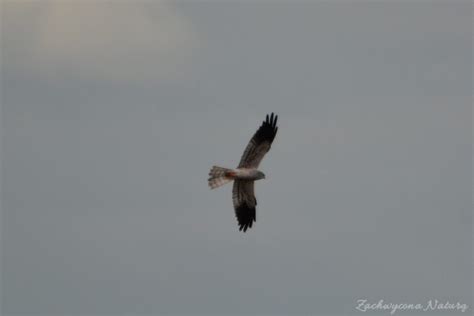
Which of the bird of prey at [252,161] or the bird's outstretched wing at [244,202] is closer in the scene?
the bird of prey at [252,161]

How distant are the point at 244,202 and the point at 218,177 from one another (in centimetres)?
147

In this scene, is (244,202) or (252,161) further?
(244,202)

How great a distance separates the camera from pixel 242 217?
34969 mm

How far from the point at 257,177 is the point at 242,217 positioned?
1904 mm

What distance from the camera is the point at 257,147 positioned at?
33.6m

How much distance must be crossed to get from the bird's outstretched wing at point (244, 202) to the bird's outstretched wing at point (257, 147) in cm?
68

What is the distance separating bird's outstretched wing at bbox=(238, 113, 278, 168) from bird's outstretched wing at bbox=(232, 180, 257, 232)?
0.68 metres

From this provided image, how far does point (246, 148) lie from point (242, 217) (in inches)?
86.3

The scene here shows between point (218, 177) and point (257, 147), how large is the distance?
1.19 metres

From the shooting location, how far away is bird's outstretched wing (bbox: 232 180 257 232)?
34.3 metres

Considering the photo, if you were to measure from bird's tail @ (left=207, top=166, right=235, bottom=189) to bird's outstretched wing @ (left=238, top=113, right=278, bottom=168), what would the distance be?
1.35 feet

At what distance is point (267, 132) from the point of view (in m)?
33.7

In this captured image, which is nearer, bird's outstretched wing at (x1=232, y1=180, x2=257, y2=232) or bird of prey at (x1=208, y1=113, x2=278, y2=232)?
bird of prey at (x1=208, y1=113, x2=278, y2=232)

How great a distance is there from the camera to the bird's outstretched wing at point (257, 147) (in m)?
33.6
